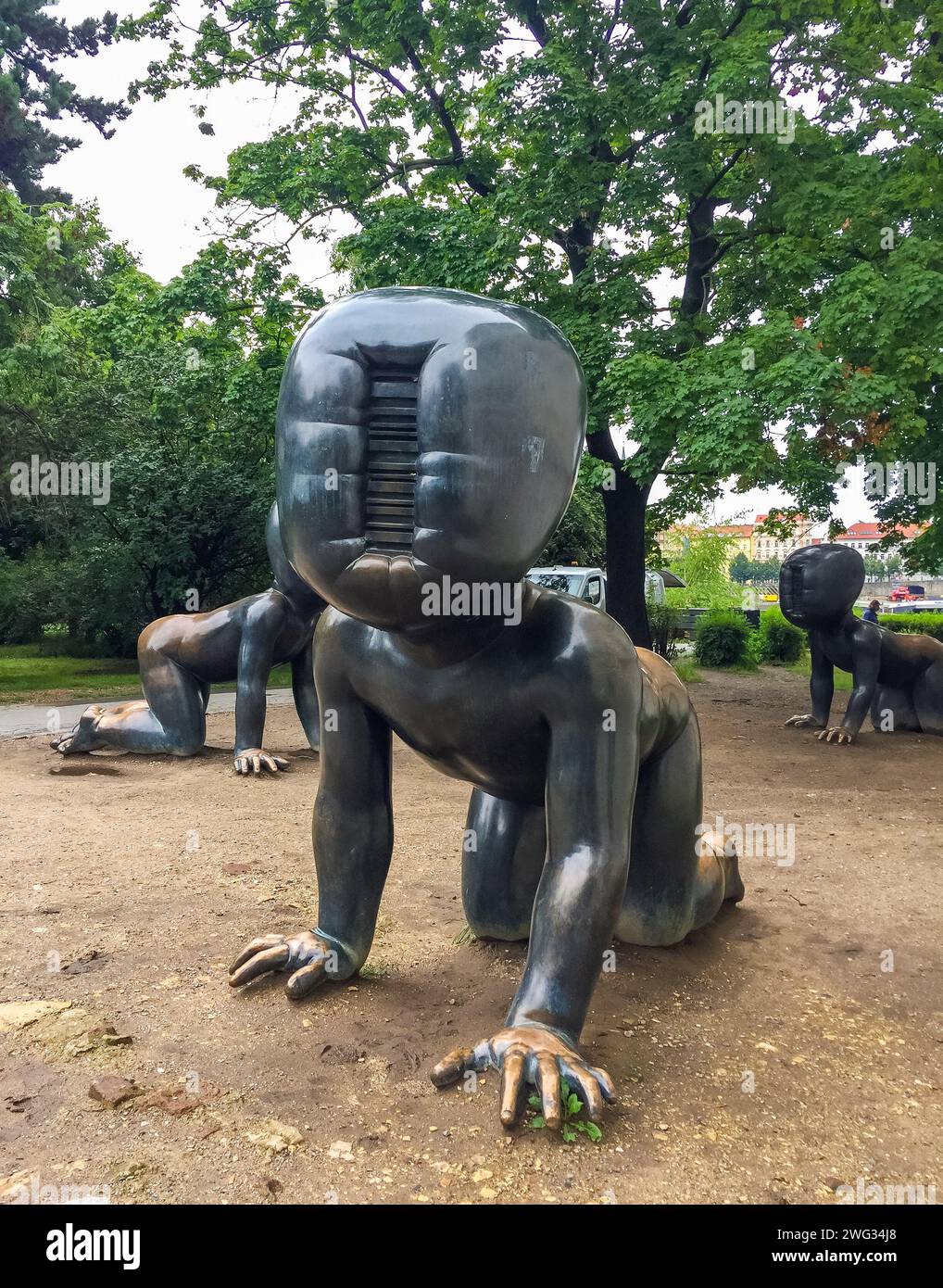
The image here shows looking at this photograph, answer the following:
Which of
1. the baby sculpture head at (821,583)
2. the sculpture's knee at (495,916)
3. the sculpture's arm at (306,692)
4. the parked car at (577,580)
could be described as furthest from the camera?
the parked car at (577,580)

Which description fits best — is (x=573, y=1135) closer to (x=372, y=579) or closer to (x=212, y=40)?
(x=372, y=579)

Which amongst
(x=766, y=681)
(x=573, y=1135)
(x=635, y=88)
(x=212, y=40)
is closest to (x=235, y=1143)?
(x=573, y=1135)

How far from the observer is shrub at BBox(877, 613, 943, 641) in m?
20.7

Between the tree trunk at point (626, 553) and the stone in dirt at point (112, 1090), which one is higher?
the tree trunk at point (626, 553)

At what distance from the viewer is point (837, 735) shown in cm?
944

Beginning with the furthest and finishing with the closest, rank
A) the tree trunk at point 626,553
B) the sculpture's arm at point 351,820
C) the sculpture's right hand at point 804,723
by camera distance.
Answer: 1. the tree trunk at point 626,553
2. the sculpture's right hand at point 804,723
3. the sculpture's arm at point 351,820

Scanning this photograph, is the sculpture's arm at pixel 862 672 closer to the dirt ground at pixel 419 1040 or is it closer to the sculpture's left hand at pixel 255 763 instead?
the dirt ground at pixel 419 1040

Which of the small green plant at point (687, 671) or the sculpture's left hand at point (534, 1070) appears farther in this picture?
the small green plant at point (687, 671)

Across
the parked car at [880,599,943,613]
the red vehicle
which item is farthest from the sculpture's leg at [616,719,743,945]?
the red vehicle

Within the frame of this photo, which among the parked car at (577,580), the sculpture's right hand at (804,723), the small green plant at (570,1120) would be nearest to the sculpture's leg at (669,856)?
the small green plant at (570,1120)

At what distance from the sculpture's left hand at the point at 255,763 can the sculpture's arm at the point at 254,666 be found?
0.15ft

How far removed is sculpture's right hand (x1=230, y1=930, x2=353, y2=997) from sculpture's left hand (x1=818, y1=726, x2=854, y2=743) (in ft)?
24.2

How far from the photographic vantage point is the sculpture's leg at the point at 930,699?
9.89m

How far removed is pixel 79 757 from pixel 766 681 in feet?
38.5
